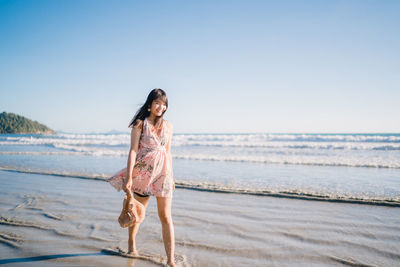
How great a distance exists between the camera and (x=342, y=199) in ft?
17.1

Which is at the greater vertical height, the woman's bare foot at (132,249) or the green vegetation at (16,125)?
the green vegetation at (16,125)

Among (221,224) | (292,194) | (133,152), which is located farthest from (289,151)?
(133,152)

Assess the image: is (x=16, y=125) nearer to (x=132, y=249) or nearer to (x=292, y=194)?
(x=292, y=194)

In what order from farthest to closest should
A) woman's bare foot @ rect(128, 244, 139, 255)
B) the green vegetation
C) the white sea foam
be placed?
the green vegetation, the white sea foam, woman's bare foot @ rect(128, 244, 139, 255)

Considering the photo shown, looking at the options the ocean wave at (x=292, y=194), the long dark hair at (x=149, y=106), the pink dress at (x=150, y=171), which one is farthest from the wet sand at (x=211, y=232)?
the long dark hair at (x=149, y=106)

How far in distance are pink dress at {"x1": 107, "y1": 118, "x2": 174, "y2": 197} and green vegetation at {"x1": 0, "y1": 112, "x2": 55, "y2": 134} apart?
222 ft

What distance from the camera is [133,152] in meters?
2.71

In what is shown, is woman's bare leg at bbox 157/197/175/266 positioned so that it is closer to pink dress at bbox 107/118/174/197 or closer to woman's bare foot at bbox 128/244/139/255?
pink dress at bbox 107/118/174/197

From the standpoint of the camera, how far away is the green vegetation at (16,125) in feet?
184

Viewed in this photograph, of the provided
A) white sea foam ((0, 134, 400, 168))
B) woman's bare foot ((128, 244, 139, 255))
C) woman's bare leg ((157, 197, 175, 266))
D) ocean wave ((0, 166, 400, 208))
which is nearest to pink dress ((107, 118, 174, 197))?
woman's bare leg ((157, 197, 175, 266))

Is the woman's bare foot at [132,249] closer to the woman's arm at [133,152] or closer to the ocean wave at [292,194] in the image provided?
the woman's arm at [133,152]

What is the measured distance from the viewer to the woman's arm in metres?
2.66

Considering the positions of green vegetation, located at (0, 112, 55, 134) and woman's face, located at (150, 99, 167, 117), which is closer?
woman's face, located at (150, 99, 167, 117)

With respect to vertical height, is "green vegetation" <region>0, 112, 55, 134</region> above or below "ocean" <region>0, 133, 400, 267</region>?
above
